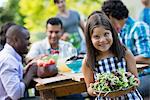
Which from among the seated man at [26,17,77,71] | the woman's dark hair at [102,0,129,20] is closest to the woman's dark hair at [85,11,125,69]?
the woman's dark hair at [102,0,129,20]

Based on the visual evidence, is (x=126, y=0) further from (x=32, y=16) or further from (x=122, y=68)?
(x=122, y=68)

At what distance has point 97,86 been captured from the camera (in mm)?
2266

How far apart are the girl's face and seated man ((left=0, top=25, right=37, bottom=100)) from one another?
666 mm

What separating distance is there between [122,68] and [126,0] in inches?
151

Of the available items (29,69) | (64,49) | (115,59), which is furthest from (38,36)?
(115,59)

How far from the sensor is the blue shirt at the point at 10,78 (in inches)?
105

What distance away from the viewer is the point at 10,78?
266 cm

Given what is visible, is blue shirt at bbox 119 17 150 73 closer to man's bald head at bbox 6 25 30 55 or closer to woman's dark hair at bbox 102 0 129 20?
woman's dark hair at bbox 102 0 129 20

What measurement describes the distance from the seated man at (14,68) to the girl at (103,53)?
1.79 feet

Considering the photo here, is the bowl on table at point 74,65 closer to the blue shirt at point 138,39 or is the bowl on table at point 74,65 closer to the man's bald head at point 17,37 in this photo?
the man's bald head at point 17,37

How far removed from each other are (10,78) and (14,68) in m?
0.09

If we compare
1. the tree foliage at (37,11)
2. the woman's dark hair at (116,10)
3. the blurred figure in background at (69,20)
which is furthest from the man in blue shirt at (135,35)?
the tree foliage at (37,11)

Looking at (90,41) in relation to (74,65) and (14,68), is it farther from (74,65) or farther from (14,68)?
(14,68)

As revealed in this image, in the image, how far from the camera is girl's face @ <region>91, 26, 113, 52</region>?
240 cm
